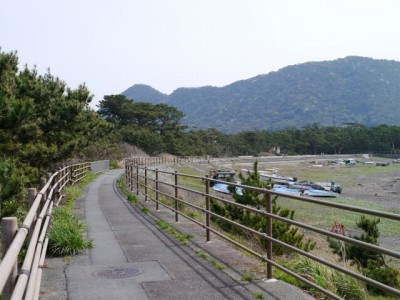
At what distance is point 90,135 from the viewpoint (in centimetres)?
3491

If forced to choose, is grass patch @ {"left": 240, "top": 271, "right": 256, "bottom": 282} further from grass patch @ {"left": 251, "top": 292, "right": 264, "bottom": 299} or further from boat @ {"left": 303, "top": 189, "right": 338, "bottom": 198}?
boat @ {"left": 303, "top": 189, "right": 338, "bottom": 198}

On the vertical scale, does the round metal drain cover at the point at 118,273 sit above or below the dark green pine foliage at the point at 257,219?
above

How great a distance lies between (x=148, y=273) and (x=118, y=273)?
0.43 metres

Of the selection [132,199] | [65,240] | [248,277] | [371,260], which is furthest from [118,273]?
[132,199]

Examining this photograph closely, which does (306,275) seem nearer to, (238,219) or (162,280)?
(162,280)

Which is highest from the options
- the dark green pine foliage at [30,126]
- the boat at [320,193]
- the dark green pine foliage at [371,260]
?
the dark green pine foliage at [30,126]

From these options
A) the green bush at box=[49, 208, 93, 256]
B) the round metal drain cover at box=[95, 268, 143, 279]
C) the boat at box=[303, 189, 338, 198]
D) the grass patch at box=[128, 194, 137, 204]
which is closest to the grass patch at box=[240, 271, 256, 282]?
the round metal drain cover at box=[95, 268, 143, 279]

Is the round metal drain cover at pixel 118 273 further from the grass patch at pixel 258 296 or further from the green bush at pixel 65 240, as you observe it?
the grass patch at pixel 258 296

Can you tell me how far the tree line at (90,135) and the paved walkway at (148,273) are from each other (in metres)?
2.72

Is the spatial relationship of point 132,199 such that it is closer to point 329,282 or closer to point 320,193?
point 329,282

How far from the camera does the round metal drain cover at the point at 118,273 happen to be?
6.56m

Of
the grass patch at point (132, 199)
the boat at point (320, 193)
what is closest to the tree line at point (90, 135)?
the grass patch at point (132, 199)

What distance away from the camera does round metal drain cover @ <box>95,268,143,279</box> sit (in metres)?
6.56

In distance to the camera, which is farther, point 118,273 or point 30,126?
point 30,126
